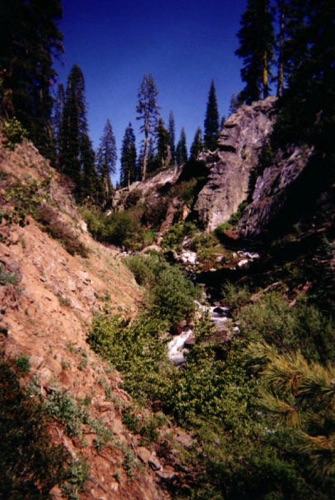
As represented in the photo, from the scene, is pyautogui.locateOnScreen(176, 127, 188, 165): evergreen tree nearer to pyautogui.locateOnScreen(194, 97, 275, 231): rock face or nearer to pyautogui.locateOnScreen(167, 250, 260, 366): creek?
pyautogui.locateOnScreen(194, 97, 275, 231): rock face

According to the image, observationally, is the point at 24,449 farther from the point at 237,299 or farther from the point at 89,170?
the point at 89,170

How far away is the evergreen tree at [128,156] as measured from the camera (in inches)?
2264

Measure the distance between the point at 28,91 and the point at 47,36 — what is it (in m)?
4.08

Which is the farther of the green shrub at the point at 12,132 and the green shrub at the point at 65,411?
the green shrub at the point at 12,132

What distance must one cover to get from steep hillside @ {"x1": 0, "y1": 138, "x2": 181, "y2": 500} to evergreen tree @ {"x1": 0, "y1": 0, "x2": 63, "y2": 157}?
32.2 ft

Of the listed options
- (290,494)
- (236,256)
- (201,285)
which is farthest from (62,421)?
(236,256)

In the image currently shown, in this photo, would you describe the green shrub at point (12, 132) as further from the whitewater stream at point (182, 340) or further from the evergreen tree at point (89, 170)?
the evergreen tree at point (89, 170)

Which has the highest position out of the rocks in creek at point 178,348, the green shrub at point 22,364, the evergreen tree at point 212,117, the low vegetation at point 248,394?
the evergreen tree at point 212,117

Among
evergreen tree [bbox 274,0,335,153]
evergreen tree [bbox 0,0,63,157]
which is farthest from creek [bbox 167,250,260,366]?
evergreen tree [bbox 0,0,63,157]

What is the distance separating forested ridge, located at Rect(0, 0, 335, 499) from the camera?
10.6 ft

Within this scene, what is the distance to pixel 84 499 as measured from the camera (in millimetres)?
3625

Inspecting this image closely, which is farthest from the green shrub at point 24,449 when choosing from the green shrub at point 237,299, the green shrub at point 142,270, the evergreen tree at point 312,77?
the evergreen tree at point 312,77

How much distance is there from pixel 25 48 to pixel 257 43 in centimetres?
2321

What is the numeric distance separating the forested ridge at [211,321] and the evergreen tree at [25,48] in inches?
3.8
